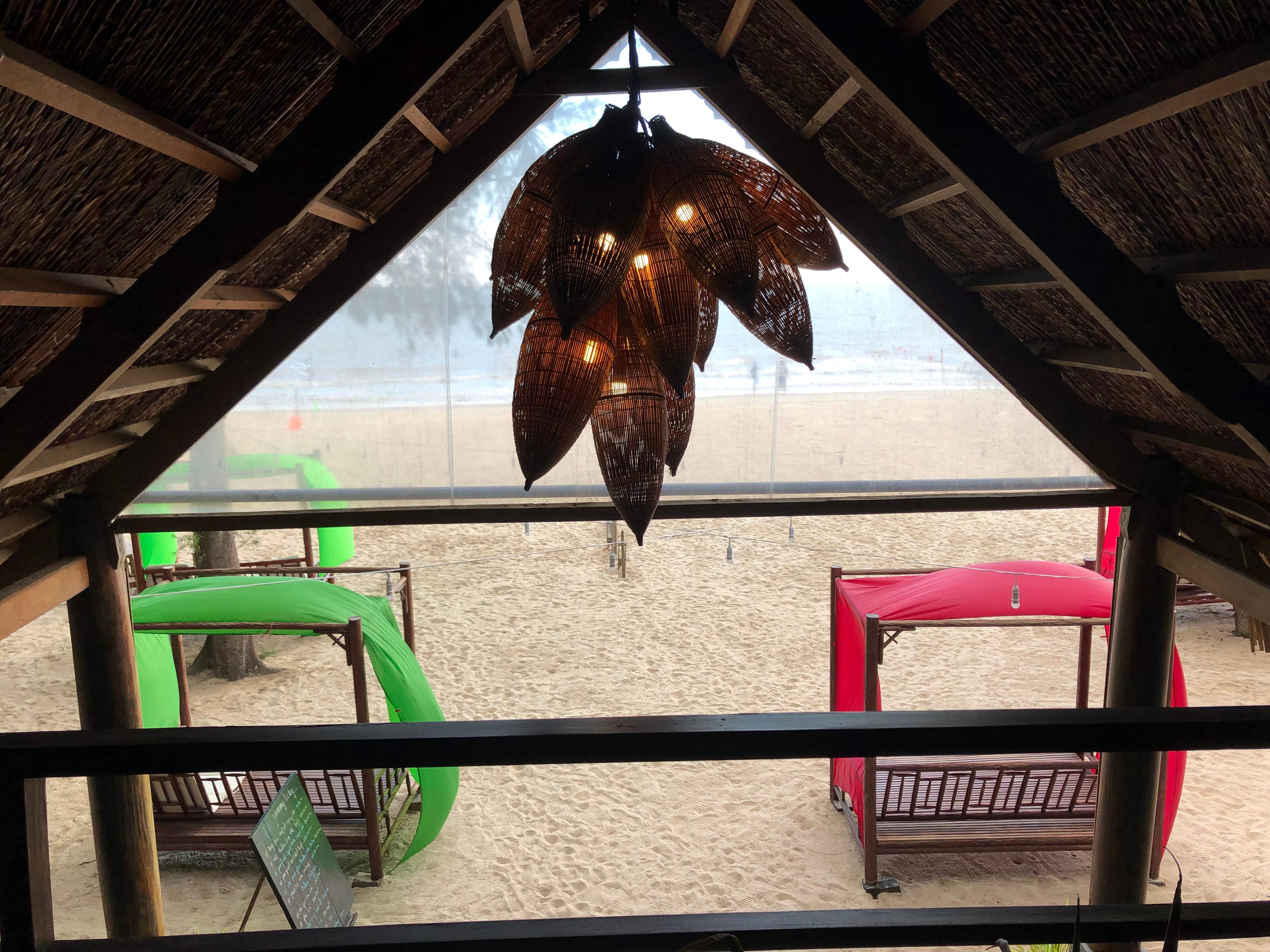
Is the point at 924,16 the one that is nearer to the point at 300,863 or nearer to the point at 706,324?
the point at 706,324

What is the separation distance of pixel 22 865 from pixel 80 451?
207 centimetres

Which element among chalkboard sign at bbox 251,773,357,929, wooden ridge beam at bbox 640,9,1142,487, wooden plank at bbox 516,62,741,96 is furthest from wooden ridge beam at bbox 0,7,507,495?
chalkboard sign at bbox 251,773,357,929

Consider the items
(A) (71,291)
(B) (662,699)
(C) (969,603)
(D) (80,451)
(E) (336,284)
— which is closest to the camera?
(A) (71,291)

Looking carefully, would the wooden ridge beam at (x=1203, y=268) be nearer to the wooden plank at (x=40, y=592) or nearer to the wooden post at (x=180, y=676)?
the wooden plank at (x=40, y=592)

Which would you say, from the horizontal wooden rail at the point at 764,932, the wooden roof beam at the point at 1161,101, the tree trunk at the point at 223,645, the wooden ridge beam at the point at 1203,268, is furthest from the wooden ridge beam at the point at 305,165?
the tree trunk at the point at 223,645

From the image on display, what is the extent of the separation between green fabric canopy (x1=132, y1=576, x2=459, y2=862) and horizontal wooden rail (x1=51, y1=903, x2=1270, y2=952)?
363 centimetres

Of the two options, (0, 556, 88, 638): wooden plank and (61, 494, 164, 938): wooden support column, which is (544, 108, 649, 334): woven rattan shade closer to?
(0, 556, 88, 638): wooden plank

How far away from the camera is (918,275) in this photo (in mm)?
3162

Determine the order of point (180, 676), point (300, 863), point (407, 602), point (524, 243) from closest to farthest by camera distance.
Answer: point (524, 243) < point (300, 863) < point (180, 676) < point (407, 602)

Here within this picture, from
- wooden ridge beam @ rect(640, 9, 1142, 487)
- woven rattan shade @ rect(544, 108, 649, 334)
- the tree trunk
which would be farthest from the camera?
the tree trunk

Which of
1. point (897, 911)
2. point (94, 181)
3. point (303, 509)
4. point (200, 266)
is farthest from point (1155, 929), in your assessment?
point (303, 509)

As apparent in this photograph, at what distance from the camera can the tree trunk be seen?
768cm

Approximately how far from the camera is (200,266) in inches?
78.7

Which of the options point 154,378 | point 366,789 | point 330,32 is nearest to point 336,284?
→ point 154,378
